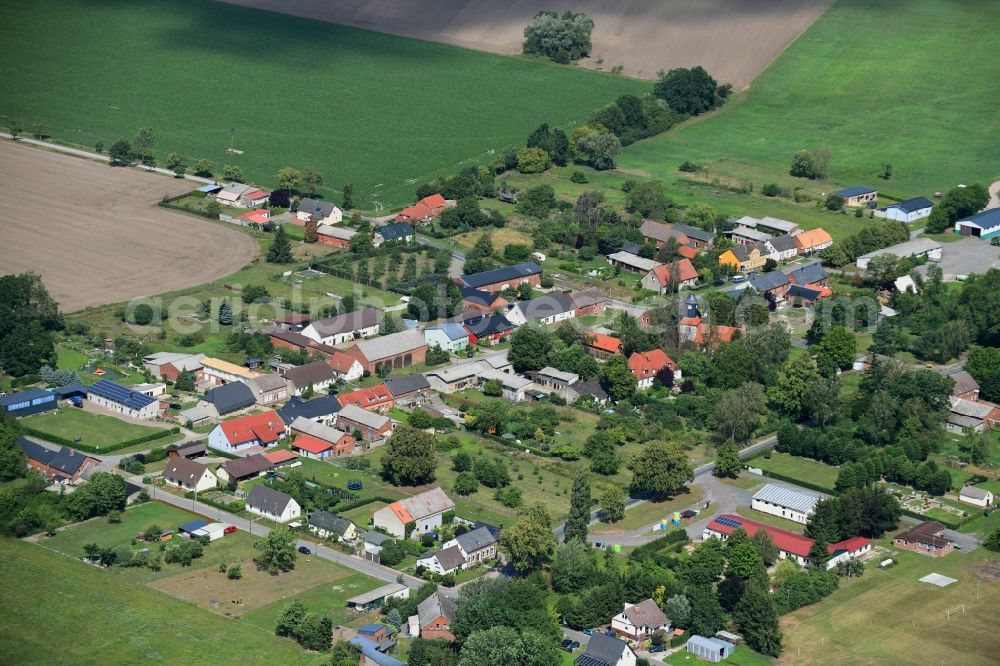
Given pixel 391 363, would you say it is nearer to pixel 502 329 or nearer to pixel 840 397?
pixel 502 329

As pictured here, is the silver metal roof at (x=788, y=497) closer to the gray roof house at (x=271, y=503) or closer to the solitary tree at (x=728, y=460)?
the solitary tree at (x=728, y=460)

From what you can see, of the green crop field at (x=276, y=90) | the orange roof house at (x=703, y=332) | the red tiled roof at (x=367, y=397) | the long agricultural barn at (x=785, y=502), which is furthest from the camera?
the green crop field at (x=276, y=90)

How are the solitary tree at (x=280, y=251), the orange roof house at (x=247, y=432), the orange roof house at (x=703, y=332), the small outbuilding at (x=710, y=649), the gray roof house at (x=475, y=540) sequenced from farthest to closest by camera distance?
the solitary tree at (x=280, y=251), the orange roof house at (x=703, y=332), the orange roof house at (x=247, y=432), the gray roof house at (x=475, y=540), the small outbuilding at (x=710, y=649)

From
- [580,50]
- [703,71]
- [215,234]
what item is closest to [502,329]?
[215,234]

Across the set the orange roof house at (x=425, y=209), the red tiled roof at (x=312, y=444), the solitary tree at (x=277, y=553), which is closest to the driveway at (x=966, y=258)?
the orange roof house at (x=425, y=209)

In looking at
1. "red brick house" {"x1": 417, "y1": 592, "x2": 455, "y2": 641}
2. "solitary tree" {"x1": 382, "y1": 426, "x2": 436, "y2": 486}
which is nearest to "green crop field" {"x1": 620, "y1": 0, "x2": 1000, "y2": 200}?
"solitary tree" {"x1": 382, "y1": 426, "x2": 436, "y2": 486}

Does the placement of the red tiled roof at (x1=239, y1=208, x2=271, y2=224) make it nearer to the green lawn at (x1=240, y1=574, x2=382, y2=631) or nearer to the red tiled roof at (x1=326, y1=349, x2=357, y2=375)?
the red tiled roof at (x1=326, y1=349, x2=357, y2=375)

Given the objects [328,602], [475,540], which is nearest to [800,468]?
[475,540]
